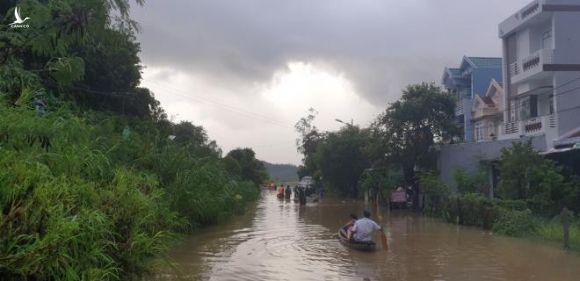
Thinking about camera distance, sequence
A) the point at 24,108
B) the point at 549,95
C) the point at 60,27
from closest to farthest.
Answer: the point at 24,108 → the point at 60,27 → the point at 549,95

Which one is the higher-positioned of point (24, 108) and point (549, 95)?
point (549, 95)

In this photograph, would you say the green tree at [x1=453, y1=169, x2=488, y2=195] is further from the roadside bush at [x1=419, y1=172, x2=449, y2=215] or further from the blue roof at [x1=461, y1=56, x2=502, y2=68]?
the blue roof at [x1=461, y1=56, x2=502, y2=68]

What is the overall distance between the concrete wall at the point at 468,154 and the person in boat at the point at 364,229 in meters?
11.3

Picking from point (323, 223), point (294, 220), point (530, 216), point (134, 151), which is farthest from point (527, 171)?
point (134, 151)

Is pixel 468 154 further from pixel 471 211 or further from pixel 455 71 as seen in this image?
pixel 455 71

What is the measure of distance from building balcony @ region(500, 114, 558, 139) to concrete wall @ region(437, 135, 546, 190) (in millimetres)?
509

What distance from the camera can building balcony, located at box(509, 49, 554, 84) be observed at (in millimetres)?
25938

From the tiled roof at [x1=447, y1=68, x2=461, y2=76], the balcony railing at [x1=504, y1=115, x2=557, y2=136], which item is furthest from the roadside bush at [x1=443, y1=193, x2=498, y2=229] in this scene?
the tiled roof at [x1=447, y1=68, x2=461, y2=76]

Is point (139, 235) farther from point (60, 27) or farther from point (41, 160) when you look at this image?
point (60, 27)

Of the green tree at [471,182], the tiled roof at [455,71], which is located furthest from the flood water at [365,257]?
the tiled roof at [455,71]

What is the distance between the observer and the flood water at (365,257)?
13294 mm

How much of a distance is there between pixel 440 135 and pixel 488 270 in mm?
20392

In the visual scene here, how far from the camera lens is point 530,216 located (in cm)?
2047

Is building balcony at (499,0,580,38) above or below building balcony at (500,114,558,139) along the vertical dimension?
above
